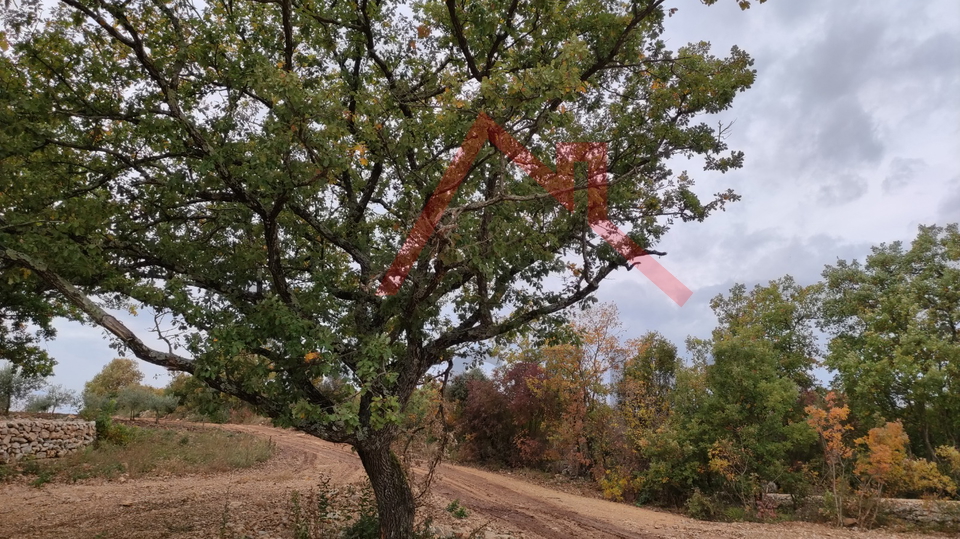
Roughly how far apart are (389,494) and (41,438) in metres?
11.4

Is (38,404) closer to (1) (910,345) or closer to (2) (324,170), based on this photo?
(2) (324,170)

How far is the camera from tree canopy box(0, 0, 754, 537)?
479 cm

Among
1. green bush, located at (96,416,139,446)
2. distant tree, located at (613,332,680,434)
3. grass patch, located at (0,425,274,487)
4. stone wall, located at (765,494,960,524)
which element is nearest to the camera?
stone wall, located at (765,494,960,524)

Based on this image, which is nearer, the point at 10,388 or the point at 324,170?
the point at 324,170

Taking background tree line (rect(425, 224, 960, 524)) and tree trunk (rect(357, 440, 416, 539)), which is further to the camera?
background tree line (rect(425, 224, 960, 524))

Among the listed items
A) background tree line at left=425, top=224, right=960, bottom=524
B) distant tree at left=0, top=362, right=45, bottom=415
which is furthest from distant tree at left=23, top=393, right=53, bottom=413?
background tree line at left=425, top=224, right=960, bottom=524

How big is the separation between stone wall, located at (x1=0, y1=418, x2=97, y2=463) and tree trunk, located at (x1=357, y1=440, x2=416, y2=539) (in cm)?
1075

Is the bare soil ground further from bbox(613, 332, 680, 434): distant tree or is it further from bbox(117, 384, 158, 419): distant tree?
bbox(117, 384, 158, 419): distant tree

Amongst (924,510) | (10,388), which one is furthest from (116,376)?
(924,510)

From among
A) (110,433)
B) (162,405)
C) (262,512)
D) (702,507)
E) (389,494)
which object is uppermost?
(162,405)

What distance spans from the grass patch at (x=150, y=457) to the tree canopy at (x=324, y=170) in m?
7.12

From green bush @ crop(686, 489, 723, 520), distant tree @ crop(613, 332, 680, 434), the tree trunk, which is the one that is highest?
distant tree @ crop(613, 332, 680, 434)

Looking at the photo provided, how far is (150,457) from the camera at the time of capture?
12.9 metres

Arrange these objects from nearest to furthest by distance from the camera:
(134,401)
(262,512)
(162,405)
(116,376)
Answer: (262,512)
(134,401)
(162,405)
(116,376)
